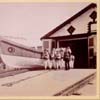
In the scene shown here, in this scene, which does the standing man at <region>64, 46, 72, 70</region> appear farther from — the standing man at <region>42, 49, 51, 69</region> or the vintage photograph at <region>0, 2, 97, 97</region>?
the standing man at <region>42, 49, 51, 69</region>

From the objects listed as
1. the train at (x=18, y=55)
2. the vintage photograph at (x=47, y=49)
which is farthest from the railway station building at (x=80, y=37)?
the train at (x=18, y=55)

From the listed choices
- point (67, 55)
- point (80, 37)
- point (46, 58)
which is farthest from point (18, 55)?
point (80, 37)

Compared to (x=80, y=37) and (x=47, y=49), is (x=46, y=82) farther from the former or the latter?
(x=80, y=37)

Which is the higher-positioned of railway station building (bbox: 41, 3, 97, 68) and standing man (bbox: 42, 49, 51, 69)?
railway station building (bbox: 41, 3, 97, 68)

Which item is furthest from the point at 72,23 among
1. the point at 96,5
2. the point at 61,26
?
the point at 96,5

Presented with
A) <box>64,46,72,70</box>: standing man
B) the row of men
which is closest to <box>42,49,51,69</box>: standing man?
the row of men

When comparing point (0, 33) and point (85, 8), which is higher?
point (85, 8)

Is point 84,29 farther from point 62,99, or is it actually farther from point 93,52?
point 62,99
